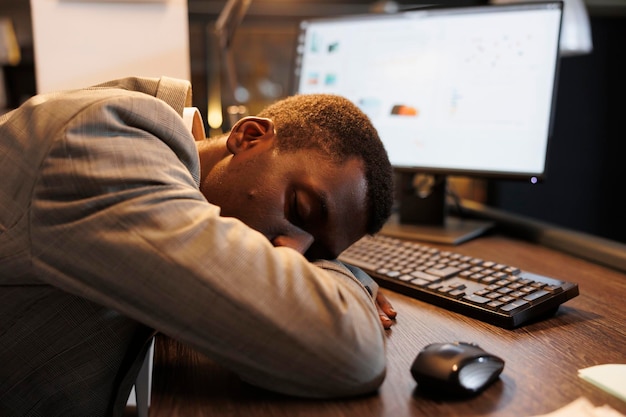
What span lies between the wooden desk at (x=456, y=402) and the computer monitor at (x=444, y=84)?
393mm

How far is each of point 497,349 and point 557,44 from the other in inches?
27.5

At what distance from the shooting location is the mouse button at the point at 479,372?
0.52m

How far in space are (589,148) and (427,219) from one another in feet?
3.03

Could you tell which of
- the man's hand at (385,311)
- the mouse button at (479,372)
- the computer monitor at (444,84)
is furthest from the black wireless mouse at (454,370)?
the computer monitor at (444,84)

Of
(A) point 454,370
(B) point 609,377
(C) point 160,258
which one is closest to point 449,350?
(A) point 454,370

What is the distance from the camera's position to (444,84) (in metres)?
1.24

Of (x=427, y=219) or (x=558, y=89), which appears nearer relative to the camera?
(x=427, y=219)

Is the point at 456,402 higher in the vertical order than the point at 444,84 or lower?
lower

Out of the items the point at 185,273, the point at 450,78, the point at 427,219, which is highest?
the point at 450,78

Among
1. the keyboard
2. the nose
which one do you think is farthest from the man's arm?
the keyboard

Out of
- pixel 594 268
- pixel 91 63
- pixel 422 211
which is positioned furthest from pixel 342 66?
pixel 594 268

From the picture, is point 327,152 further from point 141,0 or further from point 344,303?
point 141,0

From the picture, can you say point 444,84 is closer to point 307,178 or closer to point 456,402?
point 307,178

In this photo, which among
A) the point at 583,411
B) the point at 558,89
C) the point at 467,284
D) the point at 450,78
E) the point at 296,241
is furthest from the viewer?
the point at 558,89
